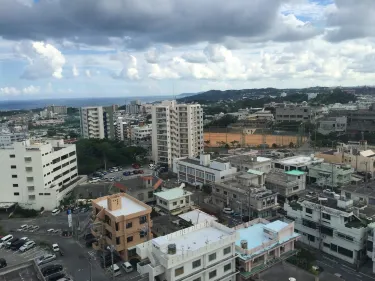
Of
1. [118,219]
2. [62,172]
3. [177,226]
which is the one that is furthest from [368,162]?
[62,172]

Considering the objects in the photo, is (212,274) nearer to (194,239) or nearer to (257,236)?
(194,239)

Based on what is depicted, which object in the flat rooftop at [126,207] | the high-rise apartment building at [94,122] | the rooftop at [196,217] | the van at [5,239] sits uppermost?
the high-rise apartment building at [94,122]

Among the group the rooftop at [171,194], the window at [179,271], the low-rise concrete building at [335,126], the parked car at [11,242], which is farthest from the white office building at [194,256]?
the low-rise concrete building at [335,126]

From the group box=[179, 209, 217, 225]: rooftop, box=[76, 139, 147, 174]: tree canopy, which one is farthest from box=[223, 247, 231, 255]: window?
box=[76, 139, 147, 174]: tree canopy

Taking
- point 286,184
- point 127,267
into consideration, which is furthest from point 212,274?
point 286,184

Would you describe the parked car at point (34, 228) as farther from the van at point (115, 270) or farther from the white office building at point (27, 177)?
the van at point (115, 270)

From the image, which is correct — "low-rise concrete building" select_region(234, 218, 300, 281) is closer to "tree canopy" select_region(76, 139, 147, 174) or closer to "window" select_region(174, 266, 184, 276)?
"window" select_region(174, 266, 184, 276)
